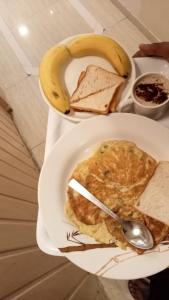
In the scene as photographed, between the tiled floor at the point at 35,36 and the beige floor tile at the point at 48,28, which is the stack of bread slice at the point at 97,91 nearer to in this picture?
the tiled floor at the point at 35,36

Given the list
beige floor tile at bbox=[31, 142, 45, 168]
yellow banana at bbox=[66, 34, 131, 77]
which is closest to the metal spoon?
yellow banana at bbox=[66, 34, 131, 77]

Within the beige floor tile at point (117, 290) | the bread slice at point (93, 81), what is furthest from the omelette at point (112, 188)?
the beige floor tile at point (117, 290)

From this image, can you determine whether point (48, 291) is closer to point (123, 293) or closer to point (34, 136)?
point (123, 293)

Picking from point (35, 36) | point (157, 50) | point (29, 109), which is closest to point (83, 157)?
point (157, 50)

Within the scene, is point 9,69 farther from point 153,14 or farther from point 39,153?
point 153,14

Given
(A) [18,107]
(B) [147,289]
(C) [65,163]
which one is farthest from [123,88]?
(A) [18,107]
